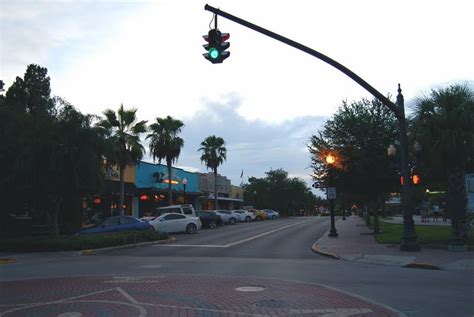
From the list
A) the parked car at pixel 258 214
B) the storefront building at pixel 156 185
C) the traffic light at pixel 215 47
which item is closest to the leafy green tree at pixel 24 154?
the traffic light at pixel 215 47

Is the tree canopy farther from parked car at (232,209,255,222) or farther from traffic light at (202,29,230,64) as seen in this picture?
parked car at (232,209,255,222)

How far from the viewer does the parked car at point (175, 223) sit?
103 feet

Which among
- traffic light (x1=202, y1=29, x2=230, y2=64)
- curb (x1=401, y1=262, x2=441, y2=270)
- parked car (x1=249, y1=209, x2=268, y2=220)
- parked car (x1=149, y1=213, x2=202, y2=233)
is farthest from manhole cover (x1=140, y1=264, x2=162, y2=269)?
parked car (x1=249, y1=209, x2=268, y2=220)

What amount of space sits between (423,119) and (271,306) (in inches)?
546

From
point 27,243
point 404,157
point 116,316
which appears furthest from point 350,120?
point 116,316

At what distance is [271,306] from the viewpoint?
8.77 metres

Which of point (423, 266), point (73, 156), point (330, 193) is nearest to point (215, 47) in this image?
point (423, 266)

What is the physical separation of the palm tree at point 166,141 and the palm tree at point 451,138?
83.5 feet

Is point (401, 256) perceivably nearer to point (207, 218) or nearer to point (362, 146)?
point (362, 146)

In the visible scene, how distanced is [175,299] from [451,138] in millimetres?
13408

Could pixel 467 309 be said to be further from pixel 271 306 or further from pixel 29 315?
pixel 29 315

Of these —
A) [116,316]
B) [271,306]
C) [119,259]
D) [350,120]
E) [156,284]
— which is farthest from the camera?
[350,120]

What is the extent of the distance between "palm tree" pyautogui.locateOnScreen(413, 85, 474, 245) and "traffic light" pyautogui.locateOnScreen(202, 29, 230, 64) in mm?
10271

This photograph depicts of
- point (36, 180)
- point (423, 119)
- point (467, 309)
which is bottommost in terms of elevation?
point (467, 309)
